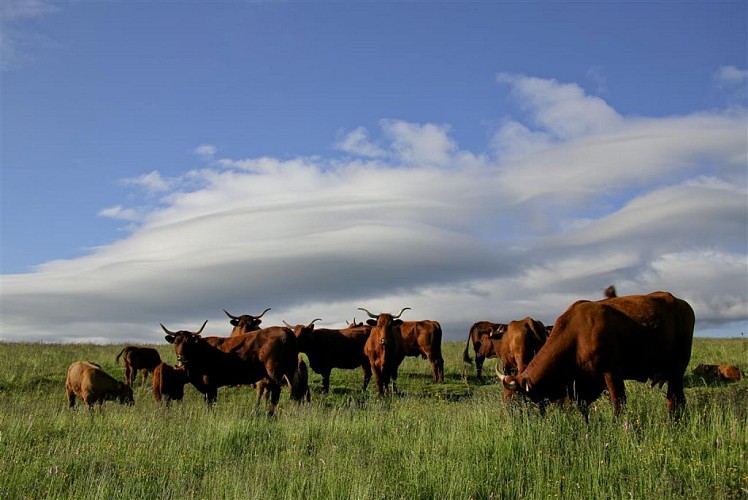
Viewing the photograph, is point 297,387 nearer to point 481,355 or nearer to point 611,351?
point 611,351

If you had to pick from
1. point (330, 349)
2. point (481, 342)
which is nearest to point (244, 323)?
point (330, 349)

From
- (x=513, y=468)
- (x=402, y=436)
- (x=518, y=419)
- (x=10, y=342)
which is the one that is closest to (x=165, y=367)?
(x=402, y=436)

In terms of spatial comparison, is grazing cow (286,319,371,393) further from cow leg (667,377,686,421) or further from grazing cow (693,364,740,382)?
cow leg (667,377,686,421)

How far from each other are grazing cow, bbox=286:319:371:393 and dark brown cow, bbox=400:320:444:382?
250cm

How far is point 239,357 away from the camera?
16.9m

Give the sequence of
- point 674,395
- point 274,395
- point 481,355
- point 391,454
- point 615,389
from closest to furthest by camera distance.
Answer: point 391,454 < point 615,389 < point 674,395 < point 274,395 < point 481,355

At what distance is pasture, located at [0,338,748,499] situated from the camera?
24.8ft

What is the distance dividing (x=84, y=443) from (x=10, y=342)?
27280mm

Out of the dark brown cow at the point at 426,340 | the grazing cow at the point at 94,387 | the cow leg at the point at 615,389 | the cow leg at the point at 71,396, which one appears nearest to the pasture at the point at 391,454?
the cow leg at the point at 615,389

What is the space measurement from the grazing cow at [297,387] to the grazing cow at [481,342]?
785 centimetres

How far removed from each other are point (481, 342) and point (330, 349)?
6.65m

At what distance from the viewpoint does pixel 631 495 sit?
6855 mm

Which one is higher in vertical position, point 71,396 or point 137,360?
point 137,360

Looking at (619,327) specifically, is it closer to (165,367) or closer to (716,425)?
(716,425)
